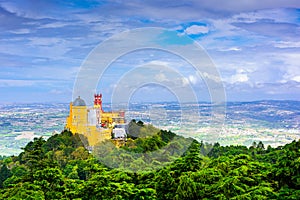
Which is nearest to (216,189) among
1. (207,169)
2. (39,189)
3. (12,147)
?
(207,169)

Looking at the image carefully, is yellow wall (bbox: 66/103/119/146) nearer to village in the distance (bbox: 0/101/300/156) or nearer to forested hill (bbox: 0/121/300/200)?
village in the distance (bbox: 0/101/300/156)

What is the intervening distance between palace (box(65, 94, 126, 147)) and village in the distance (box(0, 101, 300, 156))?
38.9 inches

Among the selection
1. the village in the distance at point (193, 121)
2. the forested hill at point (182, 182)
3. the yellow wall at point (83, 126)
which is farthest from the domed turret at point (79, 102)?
the forested hill at point (182, 182)

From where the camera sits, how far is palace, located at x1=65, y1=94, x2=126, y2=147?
27312 millimetres

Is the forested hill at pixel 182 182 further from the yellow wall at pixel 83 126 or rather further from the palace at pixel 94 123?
the yellow wall at pixel 83 126

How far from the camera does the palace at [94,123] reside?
2731cm

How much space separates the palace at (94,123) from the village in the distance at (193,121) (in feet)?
3.25

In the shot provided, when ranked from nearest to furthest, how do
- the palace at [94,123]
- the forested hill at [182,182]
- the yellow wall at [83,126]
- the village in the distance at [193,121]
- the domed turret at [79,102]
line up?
the forested hill at [182,182] → the village in the distance at [193,121] → the palace at [94,123] → the yellow wall at [83,126] → the domed turret at [79,102]

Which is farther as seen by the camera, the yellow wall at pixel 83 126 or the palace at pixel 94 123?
the yellow wall at pixel 83 126

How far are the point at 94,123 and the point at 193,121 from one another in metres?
10.8

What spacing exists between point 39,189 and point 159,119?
919 cm

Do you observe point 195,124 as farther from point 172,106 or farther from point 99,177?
point 99,177

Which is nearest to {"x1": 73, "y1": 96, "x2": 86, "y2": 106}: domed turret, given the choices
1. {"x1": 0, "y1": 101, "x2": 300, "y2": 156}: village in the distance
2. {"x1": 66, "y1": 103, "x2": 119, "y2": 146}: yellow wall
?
{"x1": 66, "y1": 103, "x2": 119, "y2": 146}: yellow wall

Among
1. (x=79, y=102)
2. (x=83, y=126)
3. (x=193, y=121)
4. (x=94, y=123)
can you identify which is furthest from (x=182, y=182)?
(x=79, y=102)
